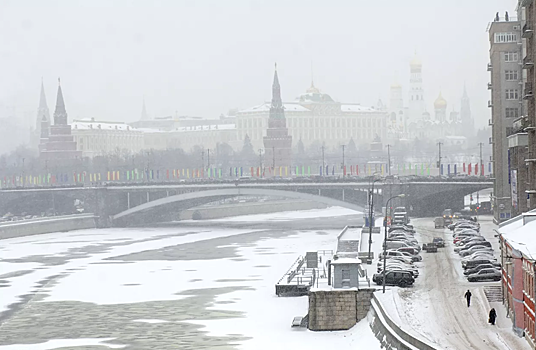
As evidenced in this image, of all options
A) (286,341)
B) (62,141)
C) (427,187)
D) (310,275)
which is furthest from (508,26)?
(62,141)

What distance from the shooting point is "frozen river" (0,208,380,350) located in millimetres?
37312

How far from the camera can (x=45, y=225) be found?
96.9 metres

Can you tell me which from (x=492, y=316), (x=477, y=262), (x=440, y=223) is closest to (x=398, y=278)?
(x=477, y=262)

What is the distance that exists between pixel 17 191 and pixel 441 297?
83.7 meters

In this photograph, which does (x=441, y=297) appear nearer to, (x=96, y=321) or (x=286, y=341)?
(x=286, y=341)

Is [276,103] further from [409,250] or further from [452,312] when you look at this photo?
[452,312]

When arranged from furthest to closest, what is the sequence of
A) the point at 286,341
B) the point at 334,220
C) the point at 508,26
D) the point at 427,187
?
the point at 334,220 → the point at 427,187 → the point at 508,26 → the point at 286,341

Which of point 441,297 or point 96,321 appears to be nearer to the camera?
point 441,297

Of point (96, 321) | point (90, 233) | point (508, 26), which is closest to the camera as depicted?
point (96, 321)

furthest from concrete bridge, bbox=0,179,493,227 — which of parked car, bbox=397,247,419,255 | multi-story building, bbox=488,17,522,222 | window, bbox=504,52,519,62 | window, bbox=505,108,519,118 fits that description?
parked car, bbox=397,247,419,255

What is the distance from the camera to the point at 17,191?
376 feet

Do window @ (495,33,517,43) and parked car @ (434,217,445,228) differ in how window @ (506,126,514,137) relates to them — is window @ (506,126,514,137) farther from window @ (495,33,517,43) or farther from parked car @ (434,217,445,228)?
parked car @ (434,217,445,228)

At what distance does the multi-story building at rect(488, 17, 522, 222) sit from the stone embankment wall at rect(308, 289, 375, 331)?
35326 millimetres

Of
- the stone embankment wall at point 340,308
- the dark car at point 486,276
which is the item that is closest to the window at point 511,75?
the dark car at point 486,276
